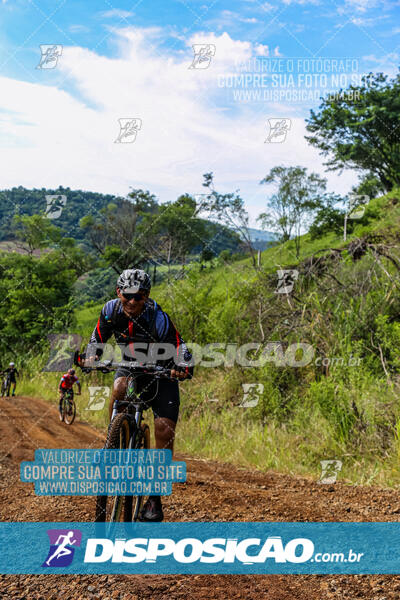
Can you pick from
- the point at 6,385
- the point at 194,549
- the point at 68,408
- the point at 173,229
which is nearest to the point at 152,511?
the point at 194,549

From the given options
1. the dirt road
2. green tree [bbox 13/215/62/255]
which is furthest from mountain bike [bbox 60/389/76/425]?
green tree [bbox 13/215/62/255]

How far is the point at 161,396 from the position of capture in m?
4.62

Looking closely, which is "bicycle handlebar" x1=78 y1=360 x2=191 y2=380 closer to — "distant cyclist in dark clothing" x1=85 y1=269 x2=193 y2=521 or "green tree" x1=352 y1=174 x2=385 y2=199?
"distant cyclist in dark clothing" x1=85 y1=269 x2=193 y2=521

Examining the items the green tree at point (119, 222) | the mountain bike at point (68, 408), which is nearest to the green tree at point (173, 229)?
the green tree at point (119, 222)

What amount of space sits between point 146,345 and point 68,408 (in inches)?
316

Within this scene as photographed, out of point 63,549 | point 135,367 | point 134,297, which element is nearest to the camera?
point 63,549

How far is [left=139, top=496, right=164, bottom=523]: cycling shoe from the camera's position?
435 centimetres

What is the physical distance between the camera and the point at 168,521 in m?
4.80

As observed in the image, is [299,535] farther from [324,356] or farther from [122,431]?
[324,356]

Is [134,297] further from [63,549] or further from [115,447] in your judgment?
[63,549]

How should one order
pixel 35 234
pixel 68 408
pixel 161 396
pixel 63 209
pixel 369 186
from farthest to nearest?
pixel 369 186 → pixel 63 209 → pixel 35 234 → pixel 68 408 → pixel 161 396

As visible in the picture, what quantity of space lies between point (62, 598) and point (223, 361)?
8.40 m

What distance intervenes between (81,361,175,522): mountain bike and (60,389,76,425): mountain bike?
7.55 m

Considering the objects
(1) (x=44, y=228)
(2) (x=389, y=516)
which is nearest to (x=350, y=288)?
(2) (x=389, y=516)
